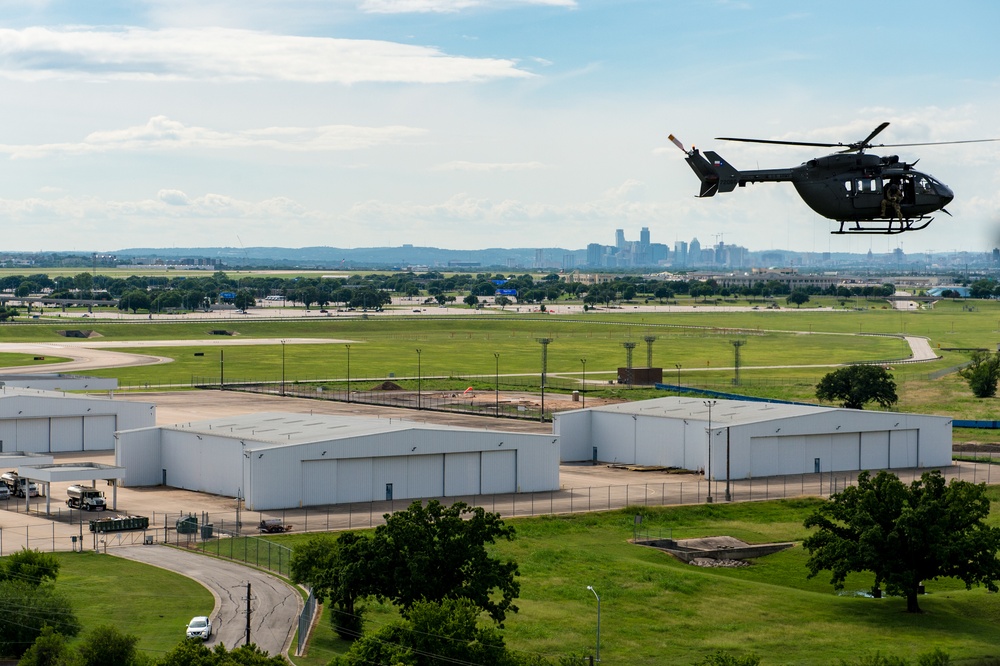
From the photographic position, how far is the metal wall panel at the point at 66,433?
106m

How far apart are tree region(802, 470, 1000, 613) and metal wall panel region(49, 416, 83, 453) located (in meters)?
65.1

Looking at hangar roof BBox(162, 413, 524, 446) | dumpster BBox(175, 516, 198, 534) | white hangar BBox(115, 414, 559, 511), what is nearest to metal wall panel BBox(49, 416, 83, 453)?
white hangar BBox(115, 414, 559, 511)

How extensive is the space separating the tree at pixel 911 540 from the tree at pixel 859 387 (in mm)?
73288

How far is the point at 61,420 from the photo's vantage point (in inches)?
4186

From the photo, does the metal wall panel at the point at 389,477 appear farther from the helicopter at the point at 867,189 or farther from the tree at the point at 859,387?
the tree at the point at 859,387

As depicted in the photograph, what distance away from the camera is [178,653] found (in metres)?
40.7

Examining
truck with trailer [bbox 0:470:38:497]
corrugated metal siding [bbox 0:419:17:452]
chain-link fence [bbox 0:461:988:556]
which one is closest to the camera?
chain-link fence [bbox 0:461:988:556]

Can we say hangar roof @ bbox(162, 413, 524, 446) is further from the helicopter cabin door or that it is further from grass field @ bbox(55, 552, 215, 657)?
the helicopter cabin door

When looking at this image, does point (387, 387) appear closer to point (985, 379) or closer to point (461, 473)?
point (985, 379)

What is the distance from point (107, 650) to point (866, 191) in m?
33.4

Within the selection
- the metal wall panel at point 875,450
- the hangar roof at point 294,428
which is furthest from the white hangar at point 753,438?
the hangar roof at point 294,428

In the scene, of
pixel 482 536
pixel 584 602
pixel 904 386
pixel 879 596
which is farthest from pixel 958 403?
pixel 482 536

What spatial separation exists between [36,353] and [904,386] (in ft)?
405

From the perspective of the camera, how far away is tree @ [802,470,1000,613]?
60.7m
